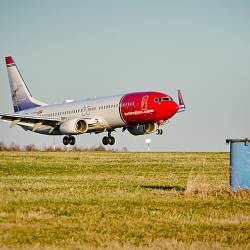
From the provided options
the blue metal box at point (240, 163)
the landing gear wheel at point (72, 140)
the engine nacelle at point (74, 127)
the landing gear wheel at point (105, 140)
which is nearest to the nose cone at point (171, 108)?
the landing gear wheel at point (105, 140)

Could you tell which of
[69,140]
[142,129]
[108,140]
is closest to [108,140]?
[108,140]

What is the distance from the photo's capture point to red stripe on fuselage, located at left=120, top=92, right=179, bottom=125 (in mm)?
59000

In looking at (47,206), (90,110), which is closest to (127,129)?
(90,110)

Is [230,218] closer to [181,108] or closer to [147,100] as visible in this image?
[147,100]

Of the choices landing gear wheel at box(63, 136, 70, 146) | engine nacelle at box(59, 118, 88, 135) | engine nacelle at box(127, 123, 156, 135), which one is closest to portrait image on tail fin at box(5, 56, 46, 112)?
landing gear wheel at box(63, 136, 70, 146)

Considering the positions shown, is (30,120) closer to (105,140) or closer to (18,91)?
(105,140)

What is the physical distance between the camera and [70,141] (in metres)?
66.9

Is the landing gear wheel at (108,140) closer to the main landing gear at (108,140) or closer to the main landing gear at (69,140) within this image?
the main landing gear at (108,140)

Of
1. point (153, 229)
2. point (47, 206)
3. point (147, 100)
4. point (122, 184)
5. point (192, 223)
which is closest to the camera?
point (153, 229)

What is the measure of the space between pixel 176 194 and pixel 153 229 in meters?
6.19

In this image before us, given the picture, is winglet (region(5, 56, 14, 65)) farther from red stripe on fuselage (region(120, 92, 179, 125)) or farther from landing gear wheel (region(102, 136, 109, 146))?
red stripe on fuselage (region(120, 92, 179, 125))

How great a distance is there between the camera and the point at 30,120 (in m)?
66.4

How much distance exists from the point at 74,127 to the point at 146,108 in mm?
7740

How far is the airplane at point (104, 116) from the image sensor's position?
2339 inches
